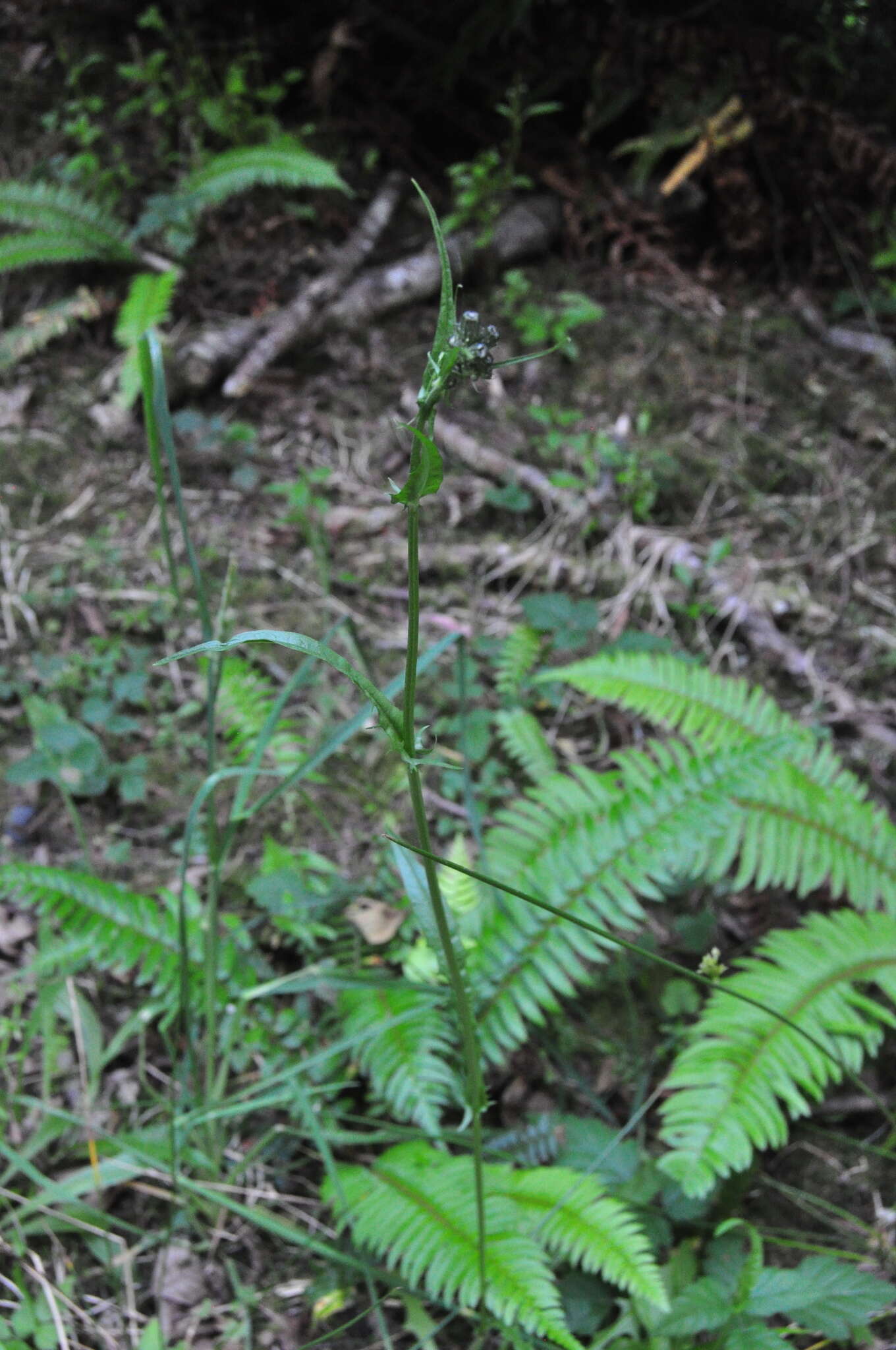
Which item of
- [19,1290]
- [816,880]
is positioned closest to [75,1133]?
[19,1290]

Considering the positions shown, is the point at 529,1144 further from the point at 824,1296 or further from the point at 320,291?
the point at 320,291

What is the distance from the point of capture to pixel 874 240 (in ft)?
12.6

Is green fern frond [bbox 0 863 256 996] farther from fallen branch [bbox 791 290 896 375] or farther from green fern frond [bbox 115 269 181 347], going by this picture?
fallen branch [bbox 791 290 896 375]

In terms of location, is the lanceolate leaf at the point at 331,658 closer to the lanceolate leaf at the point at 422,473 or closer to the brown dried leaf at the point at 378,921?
the lanceolate leaf at the point at 422,473

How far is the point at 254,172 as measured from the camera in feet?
11.1

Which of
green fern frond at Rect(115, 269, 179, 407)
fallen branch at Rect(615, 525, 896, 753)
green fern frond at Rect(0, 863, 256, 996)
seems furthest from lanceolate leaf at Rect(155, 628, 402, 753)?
green fern frond at Rect(115, 269, 179, 407)

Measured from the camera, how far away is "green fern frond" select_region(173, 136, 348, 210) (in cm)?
332

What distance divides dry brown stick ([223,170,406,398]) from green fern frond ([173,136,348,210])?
0.35 m

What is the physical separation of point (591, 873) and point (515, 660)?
0.91m

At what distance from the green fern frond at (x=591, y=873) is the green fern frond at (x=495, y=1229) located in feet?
0.76

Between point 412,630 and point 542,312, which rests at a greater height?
point 412,630

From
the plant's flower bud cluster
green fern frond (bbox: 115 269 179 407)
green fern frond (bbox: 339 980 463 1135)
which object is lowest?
green fern frond (bbox: 339 980 463 1135)

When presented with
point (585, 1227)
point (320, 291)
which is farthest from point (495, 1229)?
point (320, 291)

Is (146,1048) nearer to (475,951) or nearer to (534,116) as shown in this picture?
(475,951)
